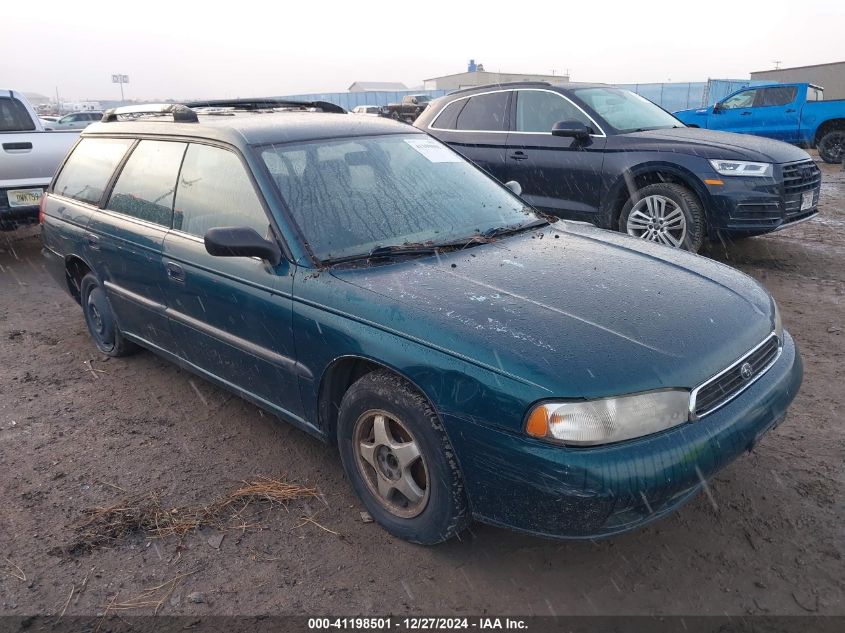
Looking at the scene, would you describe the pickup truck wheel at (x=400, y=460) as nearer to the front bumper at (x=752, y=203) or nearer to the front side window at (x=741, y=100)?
the front bumper at (x=752, y=203)

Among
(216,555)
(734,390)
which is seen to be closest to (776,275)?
(734,390)

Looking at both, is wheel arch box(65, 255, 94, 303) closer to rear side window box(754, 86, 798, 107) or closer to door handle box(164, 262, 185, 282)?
door handle box(164, 262, 185, 282)

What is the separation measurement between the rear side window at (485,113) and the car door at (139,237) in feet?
13.9

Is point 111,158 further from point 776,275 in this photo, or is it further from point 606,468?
point 776,275

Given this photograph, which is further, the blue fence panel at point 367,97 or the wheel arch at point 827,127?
the blue fence panel at point 367,97

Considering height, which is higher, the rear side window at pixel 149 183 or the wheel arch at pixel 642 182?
the rear side window at pixel 149 183

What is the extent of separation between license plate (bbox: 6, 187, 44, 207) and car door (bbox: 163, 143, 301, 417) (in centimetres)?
459

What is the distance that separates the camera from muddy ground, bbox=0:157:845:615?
2.41 m

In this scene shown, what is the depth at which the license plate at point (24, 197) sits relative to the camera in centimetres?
701

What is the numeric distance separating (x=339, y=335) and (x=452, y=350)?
55 centimetres

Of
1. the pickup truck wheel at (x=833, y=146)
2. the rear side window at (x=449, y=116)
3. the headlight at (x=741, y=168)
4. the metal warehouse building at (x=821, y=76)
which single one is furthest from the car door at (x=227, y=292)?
the metal warehouse building at (x=821, y=76)

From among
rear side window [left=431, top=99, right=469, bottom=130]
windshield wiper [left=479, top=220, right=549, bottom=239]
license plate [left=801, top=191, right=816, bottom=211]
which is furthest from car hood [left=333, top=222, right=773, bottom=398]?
rear side window [left=431, top=99, right=469, bottom=130]

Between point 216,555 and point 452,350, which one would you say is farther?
point 216,555

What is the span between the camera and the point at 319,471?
10.7 ft
